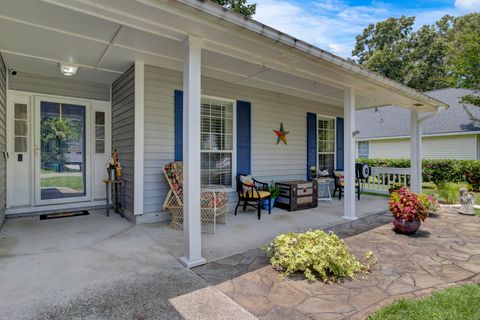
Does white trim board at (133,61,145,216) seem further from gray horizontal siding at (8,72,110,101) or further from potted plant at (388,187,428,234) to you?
potted plant at (388,187,428,234)

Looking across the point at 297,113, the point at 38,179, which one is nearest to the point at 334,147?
the point at 297,113

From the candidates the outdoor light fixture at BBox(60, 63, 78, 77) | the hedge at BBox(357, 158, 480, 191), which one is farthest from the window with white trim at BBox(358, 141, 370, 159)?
the outdoor light fixture at BBox(60, 63, 78, 77)

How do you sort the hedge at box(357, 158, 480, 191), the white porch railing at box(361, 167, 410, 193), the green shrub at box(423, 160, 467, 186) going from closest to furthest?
the white porch railing at box(361, 167, 410, 193), the hedge at box(357, 158, 480, 191), the green shrub at box(423, 160, 467, 186)

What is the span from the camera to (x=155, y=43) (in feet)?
11.4

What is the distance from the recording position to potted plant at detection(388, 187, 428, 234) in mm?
3861

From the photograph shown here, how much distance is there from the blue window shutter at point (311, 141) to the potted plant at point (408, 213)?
3.17 meters

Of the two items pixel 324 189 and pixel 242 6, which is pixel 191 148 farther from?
pixel 242 6

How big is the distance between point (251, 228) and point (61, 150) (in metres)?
3.94

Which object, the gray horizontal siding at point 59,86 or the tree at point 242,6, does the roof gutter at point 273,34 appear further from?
the tree at point 242,6

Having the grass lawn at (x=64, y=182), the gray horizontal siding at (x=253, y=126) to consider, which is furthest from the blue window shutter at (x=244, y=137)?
the grass lawn at (x=64, y=182)

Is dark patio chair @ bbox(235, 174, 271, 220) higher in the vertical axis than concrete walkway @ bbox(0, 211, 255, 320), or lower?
higher

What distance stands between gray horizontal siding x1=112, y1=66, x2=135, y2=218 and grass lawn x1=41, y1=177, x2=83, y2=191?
1005 millimetres

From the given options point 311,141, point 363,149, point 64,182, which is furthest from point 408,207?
point 363,149

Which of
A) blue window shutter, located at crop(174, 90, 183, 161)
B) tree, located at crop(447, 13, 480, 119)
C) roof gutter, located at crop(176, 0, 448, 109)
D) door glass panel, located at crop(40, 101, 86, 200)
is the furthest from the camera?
tree, located at crop(447, 13, 480, 119)
